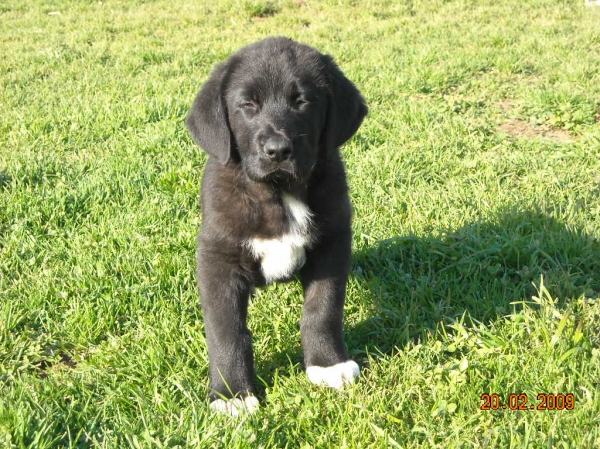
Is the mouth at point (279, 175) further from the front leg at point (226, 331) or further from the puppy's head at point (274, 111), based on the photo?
the front leg at point (226, 331)

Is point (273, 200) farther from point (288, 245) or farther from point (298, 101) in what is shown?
point (298, 101)

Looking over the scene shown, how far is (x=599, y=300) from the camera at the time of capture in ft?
9.29

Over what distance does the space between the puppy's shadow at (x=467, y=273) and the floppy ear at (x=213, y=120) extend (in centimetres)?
97

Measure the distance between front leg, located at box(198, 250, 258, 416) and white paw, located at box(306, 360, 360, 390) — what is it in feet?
0.78

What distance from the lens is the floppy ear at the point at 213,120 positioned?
273 centimetres

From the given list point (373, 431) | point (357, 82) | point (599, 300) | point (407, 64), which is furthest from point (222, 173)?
point (407, 64)

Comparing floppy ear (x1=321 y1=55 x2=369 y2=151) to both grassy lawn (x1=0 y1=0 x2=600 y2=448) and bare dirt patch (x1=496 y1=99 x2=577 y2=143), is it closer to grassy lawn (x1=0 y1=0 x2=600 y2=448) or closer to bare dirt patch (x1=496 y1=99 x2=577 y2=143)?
grassy lawn (x1=0 y1=0 x2=600 y2=448)

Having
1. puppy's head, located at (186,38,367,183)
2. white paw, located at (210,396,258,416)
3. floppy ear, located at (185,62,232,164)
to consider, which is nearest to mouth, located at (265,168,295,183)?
puppy's head, located at (186,38,367,183)

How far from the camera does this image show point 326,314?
2602 millimetres

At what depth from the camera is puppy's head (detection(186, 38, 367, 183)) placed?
8.59 feet

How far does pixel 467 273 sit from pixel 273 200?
3.54 feet
